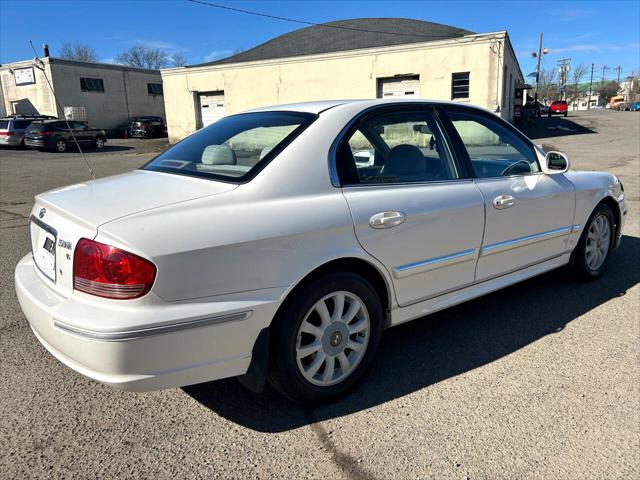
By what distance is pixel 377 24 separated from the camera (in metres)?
28.6

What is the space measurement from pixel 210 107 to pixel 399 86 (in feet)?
35.3

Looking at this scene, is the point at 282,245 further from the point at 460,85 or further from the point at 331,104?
the point at 460,85

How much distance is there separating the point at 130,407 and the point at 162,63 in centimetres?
9039

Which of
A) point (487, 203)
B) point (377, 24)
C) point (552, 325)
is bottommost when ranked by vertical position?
point (552, 325)

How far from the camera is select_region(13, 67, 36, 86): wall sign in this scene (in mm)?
37375

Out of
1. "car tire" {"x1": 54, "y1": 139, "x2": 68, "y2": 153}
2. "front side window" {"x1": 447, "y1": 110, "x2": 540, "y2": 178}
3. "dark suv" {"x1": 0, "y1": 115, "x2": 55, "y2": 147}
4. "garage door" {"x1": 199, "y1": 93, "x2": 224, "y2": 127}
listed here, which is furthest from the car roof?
"dark suv" {"x1": 0, "y1": 115, "x2": 55, "y2": 147}

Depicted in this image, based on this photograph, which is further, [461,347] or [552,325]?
[552,325]

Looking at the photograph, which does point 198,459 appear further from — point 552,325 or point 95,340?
point 552,325

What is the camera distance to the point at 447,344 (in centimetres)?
358

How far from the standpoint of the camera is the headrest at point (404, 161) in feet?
10.6

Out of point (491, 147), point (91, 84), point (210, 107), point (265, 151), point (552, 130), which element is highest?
point (91, 84)

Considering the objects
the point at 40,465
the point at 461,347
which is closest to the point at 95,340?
the point at 40,465

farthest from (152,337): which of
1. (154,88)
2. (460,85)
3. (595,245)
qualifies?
(154,88)

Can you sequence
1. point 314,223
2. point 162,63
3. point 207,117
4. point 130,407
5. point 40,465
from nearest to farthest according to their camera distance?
point 40,465, point 314,223, point 130,407, point 207,117, point 162,63
